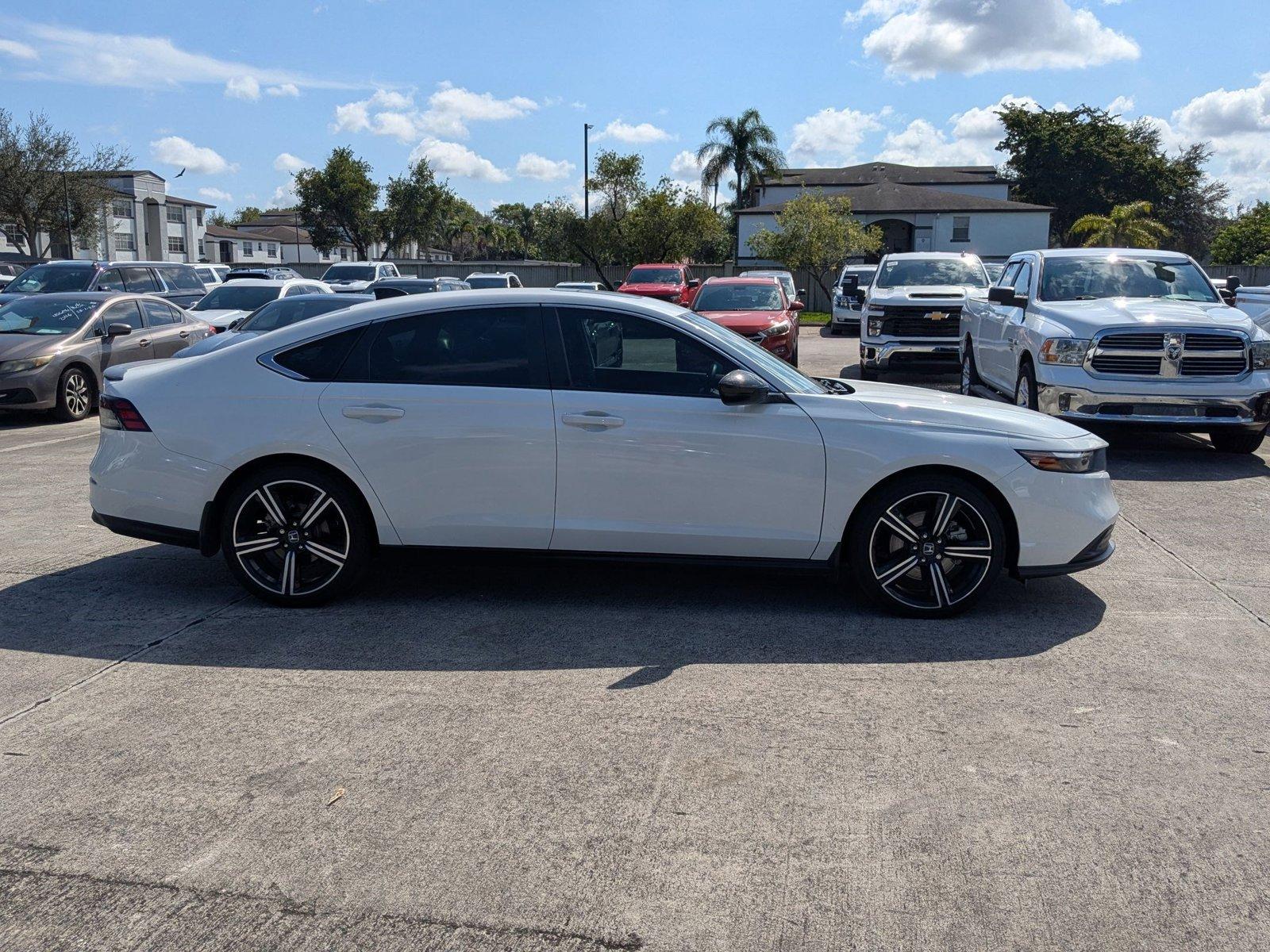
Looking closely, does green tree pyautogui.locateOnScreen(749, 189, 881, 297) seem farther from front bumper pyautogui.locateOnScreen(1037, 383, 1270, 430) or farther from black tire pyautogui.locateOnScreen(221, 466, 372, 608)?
black tire pyautogui.locateOnScreen(221, 466, 372, 608)

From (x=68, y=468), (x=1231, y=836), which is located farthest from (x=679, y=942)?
(x=68, y=468)

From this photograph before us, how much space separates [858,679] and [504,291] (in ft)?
8.64

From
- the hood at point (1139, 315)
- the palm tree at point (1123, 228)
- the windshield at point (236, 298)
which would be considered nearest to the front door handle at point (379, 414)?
the hood at point (1139, 315)

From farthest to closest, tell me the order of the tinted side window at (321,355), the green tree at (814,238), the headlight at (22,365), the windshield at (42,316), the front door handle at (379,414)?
1. the green tree at (814,238)
2. the windshield at (42,316)
3. the headlight at (22,365)
4. the tinted side window at (321,355)
5. the front door handle at (379,414)

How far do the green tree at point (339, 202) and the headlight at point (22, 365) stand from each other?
183 ft

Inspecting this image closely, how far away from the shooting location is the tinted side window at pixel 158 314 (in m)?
15.1

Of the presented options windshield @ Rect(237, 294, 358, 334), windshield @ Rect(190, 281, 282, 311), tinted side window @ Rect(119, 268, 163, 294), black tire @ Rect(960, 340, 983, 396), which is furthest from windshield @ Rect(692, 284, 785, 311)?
tinted side window @ Rect(119, 268, 163, 294)

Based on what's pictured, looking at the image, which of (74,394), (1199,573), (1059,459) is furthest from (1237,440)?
(74,394)

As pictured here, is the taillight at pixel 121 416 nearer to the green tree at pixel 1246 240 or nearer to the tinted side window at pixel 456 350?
the tinted side window at pixel 456 350

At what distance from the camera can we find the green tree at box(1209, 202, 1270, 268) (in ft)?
183

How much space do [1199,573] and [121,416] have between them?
6035 mm

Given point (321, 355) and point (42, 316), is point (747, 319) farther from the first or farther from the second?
point (321, 355)

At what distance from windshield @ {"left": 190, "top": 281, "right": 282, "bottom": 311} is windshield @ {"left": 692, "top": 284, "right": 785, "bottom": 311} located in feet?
22.8

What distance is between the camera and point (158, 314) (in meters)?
15.3
